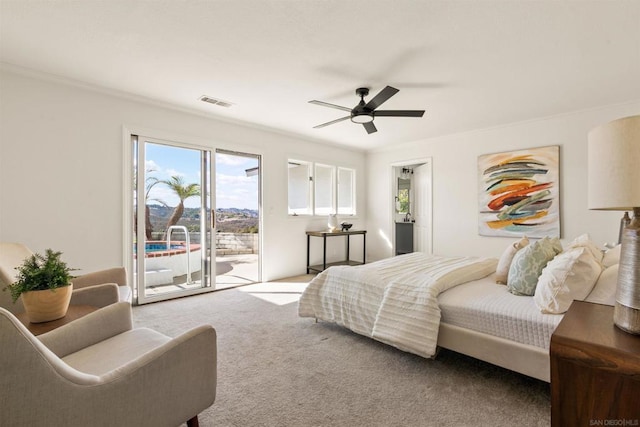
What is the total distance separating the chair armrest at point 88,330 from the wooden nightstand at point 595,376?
205 cm

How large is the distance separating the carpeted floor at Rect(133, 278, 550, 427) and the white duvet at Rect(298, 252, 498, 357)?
191 mm

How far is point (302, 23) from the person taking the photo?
216 centimetres

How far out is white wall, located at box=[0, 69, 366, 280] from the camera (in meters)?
2.87

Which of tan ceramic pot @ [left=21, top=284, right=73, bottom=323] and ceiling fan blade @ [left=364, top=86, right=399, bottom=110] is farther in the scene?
ceiling fan blade @ [left=364, top=86, right=399, bottom=110]

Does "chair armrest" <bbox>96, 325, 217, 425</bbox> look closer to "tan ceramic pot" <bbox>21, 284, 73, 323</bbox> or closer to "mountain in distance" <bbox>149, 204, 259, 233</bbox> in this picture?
"tan ceramic pot" <bbox>21, 284, 73, 323</bbox>

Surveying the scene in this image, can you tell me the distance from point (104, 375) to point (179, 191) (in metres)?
3.34

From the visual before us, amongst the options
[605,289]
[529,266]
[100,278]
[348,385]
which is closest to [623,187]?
[605,289]

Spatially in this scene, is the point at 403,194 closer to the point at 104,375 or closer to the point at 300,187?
the point at 300,187

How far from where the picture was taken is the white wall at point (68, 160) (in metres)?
2.87

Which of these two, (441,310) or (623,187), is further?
(441,310)

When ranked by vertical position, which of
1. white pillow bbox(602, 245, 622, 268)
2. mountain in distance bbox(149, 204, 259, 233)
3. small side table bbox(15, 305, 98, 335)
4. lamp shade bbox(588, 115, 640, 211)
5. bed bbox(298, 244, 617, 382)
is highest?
lamp shade bbox(588, 115, 640, 211)

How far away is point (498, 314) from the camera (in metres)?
1.87

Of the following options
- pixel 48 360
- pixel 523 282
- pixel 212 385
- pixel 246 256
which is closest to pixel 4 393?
pixel 48 360


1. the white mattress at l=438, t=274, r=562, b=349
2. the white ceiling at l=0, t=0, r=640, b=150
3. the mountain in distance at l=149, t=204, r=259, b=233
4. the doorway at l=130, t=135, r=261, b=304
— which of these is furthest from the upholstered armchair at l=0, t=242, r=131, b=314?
the white mattress at l=438, t=274, r=562, b=349
